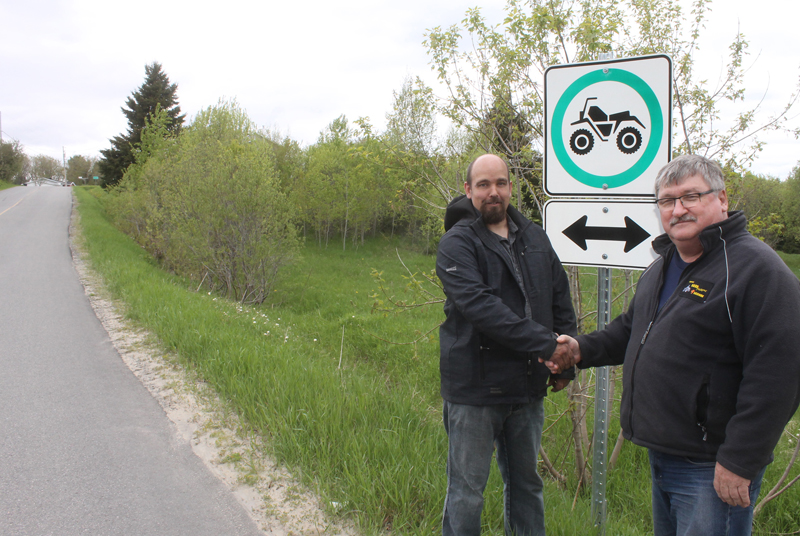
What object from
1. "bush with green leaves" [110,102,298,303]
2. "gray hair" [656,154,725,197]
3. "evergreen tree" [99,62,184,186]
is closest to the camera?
"gray hair" [656,154,725,197]

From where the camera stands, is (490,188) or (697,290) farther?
(490,188)

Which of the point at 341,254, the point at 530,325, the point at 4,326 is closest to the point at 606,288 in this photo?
the point at 530,325

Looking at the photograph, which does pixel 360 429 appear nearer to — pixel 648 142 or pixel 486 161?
pixel 486 161

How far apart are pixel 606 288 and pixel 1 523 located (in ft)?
11.9

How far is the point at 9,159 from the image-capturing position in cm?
6538

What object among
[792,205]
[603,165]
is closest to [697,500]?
[603,165]

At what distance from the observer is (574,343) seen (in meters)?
2.53

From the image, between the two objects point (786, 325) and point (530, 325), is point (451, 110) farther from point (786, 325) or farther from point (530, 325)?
point (786, 325)

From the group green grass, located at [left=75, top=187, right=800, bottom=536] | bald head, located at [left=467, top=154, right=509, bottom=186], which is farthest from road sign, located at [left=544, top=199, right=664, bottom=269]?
green grass, located at [left=75, top=187, right=800, bottom=536]

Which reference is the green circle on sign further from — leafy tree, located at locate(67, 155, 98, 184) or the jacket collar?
leafy tree, located at locate(67, 155, 98, 184)

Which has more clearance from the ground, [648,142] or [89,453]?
[648,142]

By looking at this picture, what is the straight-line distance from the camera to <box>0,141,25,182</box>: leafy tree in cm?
6419

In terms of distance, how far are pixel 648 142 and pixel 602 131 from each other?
0.78 ft

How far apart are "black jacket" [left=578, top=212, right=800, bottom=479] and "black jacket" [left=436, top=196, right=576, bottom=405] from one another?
481 millimetres
